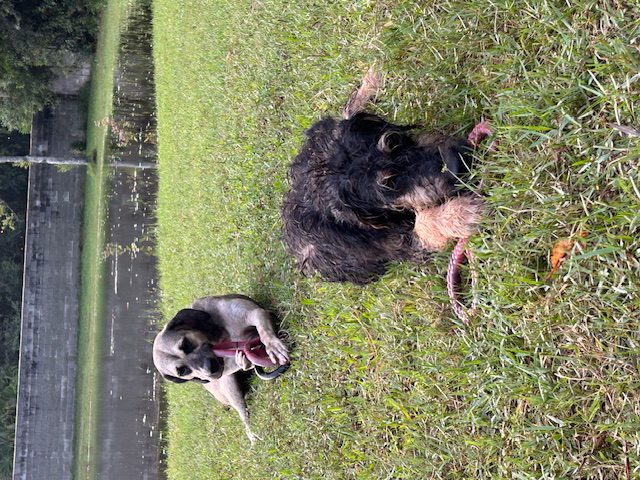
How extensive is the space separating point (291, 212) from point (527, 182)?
98 centimetres

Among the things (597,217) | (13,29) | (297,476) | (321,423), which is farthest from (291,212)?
(13,29)

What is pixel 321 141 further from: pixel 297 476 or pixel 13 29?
pixel 13 29

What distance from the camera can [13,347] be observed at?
40.2 feet

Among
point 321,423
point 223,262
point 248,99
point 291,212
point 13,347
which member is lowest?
point 13,347

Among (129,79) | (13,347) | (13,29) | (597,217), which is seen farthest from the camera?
(13,347)

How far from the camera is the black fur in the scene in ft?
7.54

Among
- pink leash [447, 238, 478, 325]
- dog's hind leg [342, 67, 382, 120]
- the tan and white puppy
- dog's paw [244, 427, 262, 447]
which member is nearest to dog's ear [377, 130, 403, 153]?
pink leash [447, 238, 478, 325]

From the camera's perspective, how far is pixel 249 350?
386 cm

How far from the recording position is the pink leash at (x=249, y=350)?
3.82 meters

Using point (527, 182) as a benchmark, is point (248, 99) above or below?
below

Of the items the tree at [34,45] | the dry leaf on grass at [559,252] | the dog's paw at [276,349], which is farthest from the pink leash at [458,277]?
the tree at [34,45]

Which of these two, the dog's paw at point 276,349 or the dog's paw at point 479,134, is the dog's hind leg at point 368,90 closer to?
the dog's paw at point 479,134

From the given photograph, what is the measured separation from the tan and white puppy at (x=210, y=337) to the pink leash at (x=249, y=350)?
0.10 ft

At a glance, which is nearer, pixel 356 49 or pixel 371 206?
pixel 371 206
